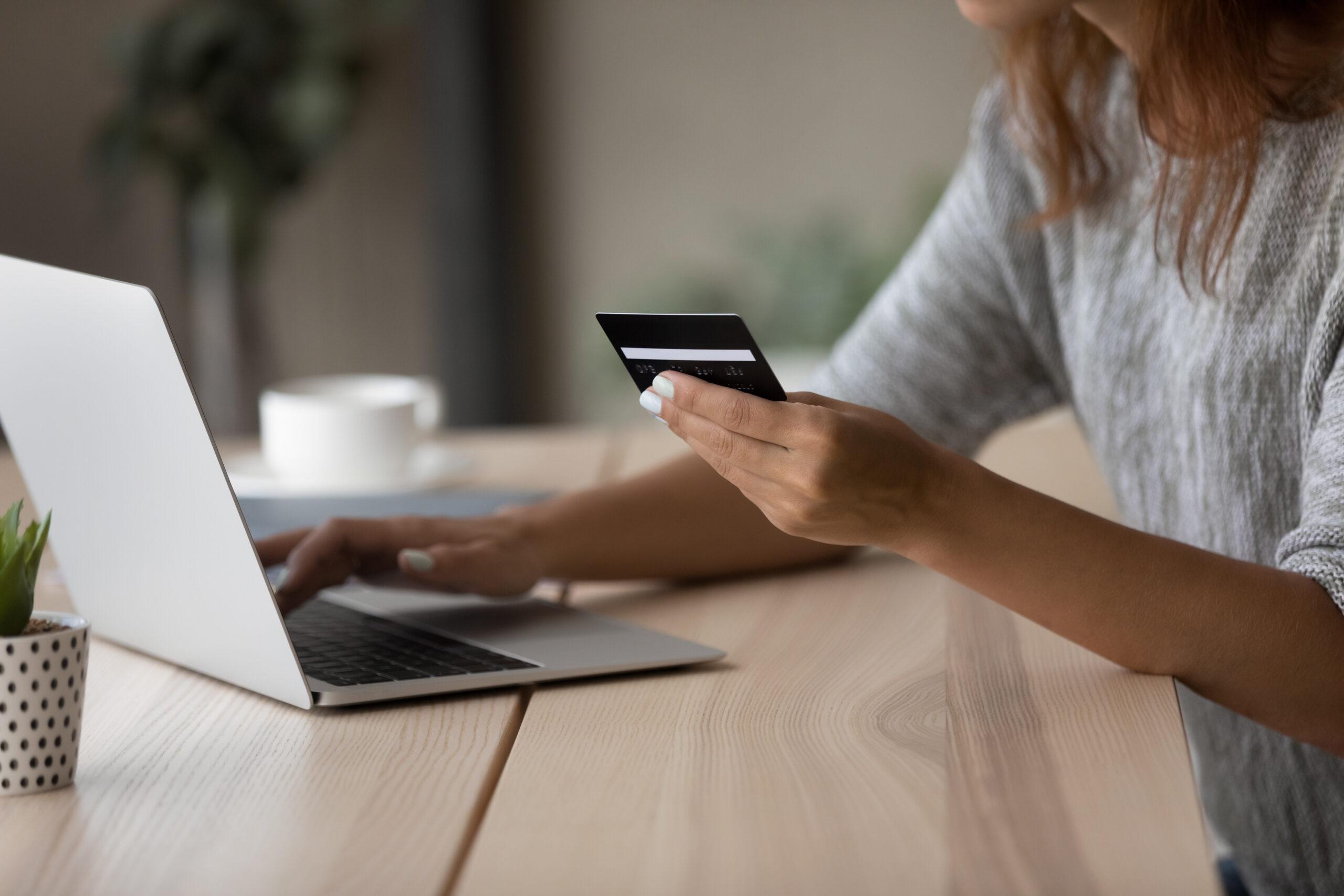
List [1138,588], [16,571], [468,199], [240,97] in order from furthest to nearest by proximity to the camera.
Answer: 1. [468,199]
2. [240,97]
3. [1138,588]
4. [16,571]

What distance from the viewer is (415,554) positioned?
30.8 inches

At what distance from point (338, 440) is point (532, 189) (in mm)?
2539

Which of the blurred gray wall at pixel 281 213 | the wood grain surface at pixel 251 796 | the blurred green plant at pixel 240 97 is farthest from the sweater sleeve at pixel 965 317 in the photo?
the blurred gray wall at pixel 281 213

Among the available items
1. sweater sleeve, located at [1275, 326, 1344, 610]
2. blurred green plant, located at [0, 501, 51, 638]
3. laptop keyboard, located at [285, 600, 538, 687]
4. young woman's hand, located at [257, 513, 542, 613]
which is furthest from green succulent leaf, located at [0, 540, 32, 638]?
sweater sleeve, located at [1275, 326, 1344, 610]

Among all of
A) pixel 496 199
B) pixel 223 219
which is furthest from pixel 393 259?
pixel 223 219

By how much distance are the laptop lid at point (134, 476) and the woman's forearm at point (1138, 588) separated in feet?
1.06

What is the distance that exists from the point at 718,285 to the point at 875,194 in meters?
0.51

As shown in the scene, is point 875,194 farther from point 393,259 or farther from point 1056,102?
point 1056,102

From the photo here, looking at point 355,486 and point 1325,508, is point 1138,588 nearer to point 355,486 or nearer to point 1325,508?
point 1325,508

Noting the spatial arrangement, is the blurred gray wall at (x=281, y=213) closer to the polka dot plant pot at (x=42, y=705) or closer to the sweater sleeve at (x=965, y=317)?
the sweater sleeve at (x=965, y=317)

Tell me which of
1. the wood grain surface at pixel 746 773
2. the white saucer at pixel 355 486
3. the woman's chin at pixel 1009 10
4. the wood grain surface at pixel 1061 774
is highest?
the woman's chin at pixel 1009 10

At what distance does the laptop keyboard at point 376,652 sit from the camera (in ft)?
2.19

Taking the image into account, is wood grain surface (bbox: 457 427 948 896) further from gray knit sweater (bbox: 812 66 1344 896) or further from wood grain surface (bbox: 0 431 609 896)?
gray knit sweater (bbox: 812 66 1344 896)
